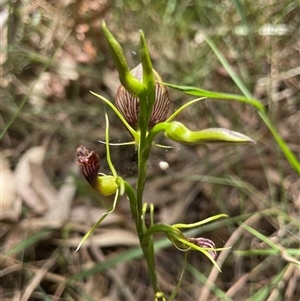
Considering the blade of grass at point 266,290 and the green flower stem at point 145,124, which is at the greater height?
the green flower stem at point 145,124

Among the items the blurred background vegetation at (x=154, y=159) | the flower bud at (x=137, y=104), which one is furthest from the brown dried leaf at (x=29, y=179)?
the flower bud at (x=137, y=104)

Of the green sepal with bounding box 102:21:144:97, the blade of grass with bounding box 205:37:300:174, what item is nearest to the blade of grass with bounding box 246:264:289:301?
the blade of grass with bounding box 205:37:300:174

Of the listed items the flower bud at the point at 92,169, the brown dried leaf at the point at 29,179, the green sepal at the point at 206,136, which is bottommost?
the brown dried leaf at the point at 29,179

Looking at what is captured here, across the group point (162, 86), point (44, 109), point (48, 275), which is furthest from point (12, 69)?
point (162, 86)

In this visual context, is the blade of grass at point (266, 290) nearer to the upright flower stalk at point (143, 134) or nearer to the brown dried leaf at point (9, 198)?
the upright flower stalk at point (143, 134)

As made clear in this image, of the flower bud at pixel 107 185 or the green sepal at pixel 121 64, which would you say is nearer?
the green sepal at pixel 121 64

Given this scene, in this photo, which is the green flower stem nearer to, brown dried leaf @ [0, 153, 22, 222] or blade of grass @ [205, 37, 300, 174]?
blade of grass @ [205, 37, 300, 174]

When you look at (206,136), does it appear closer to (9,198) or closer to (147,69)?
(147,69)

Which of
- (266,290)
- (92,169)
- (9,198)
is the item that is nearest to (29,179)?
(9,198)

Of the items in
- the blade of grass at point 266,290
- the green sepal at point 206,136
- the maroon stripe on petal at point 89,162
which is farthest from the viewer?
the blade of grass at point 266,290
